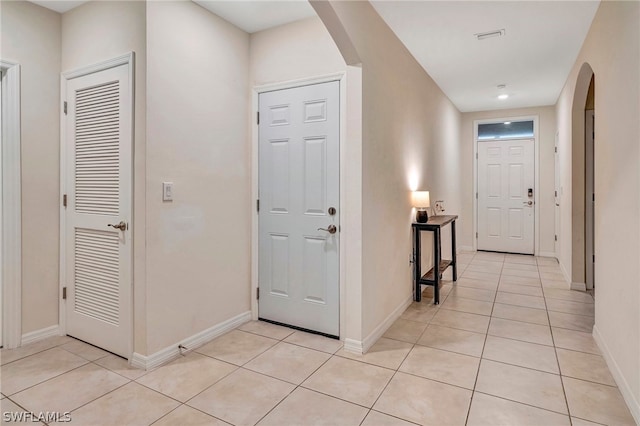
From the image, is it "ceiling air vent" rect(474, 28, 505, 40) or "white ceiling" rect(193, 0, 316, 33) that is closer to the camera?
"white ceiling" rect(193, 0, 316, 33)

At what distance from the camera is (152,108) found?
2.36 metres

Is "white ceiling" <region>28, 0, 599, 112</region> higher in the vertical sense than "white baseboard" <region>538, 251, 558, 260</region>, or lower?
higher

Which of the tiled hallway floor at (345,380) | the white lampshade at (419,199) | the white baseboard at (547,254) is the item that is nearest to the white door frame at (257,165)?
the tiled hallway floor at (345,380)

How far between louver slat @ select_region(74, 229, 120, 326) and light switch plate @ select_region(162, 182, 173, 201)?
463mm

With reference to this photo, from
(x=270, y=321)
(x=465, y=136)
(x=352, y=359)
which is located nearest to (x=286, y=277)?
(x=270, y=321)

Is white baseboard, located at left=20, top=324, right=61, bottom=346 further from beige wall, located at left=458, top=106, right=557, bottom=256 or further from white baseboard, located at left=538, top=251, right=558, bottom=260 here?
white baseboard, located at left=538, top=251, right=558, bottom=260

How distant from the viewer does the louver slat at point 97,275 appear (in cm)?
258

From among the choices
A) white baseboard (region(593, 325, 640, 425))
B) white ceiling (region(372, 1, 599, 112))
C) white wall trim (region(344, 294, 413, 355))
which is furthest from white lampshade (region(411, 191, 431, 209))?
white baseboard (region(593, 325, 640, 425))

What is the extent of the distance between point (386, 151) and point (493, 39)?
5.13 feet

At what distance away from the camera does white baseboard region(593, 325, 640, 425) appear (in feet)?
6.04

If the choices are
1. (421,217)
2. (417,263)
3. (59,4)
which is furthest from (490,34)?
(59,4)

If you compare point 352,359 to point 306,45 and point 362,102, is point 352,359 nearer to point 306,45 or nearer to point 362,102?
point 362,102

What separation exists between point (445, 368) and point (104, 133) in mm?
2833

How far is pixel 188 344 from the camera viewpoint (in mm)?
2650
